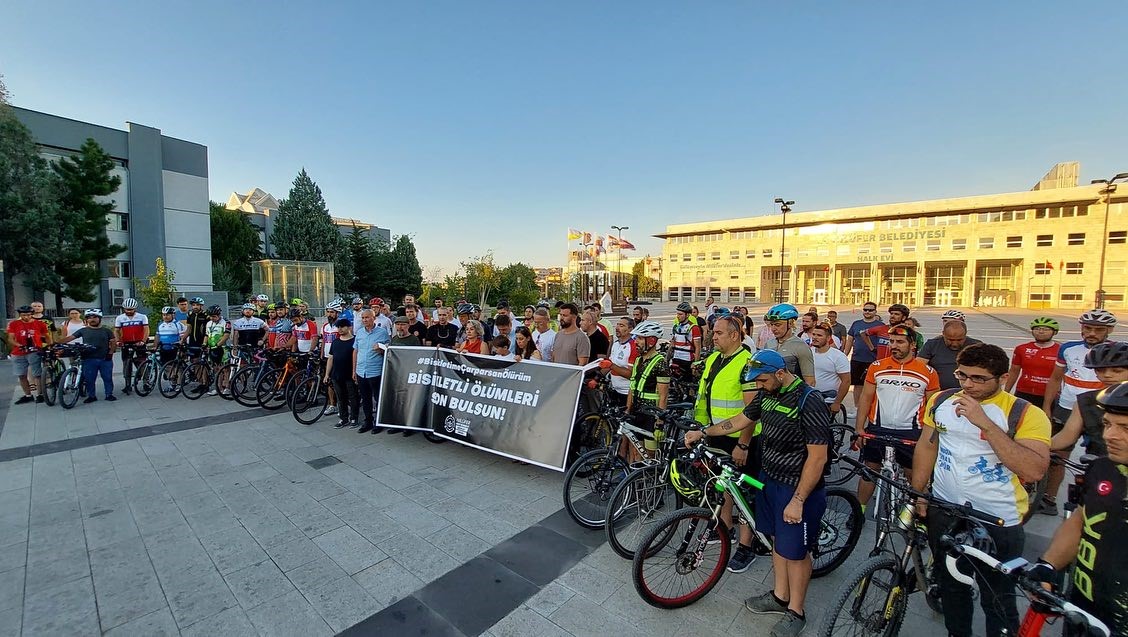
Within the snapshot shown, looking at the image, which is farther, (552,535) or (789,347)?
(789,347)

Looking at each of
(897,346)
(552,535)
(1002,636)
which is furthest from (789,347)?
(552,535)

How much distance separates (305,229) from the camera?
3794 cm

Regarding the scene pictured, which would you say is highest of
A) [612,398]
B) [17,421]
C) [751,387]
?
[751,387]

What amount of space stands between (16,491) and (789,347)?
7849 millimetres

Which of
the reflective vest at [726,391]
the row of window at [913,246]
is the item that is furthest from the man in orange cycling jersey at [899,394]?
the row of window at [913,246]

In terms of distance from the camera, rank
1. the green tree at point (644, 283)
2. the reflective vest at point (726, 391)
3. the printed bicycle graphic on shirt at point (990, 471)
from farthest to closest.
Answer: the green tree at point (644, 283) < the reflective vest at point (726, 391) < the printed bicycle graphic on shirt at point (990, 471)

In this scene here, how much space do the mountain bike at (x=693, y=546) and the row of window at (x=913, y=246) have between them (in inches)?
2275

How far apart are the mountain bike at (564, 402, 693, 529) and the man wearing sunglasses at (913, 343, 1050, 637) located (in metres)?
1.90

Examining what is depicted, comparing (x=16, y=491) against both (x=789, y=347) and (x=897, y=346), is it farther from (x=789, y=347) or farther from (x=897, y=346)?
(x=897, y=346)

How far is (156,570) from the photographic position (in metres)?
3.49

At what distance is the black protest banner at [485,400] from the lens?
16.7 feet

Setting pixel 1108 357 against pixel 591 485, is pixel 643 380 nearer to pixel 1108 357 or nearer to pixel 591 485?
pixel 591 485

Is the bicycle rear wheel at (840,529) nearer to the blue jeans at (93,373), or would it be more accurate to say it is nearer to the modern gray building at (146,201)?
the blue jeans at (93,373)

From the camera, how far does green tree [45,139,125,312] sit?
1016 inches
